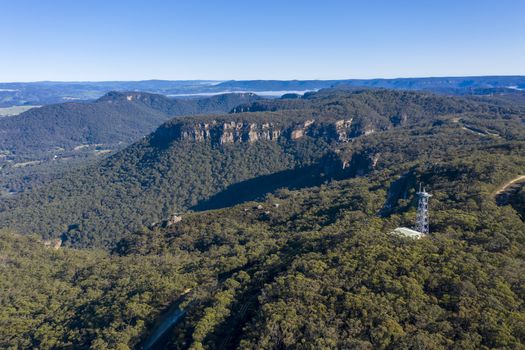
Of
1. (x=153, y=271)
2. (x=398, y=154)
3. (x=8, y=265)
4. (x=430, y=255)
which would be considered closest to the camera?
(x=430, y=255)

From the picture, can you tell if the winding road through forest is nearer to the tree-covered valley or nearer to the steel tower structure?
the tree-covered valley

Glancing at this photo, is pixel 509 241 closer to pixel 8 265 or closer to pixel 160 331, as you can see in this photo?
pixel 160 331

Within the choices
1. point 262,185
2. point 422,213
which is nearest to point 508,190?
point 422,213

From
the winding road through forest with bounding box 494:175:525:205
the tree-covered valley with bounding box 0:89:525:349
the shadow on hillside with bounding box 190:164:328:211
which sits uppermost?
the winding road through forest with bounding box 494:175:525:205

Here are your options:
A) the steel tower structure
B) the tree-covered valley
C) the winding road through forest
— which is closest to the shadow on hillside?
the tree-covered valley

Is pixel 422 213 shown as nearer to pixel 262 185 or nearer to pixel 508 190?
pixel 508 190

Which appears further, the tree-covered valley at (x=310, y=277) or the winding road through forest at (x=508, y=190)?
the winding road through forest at (x=508, y=190)

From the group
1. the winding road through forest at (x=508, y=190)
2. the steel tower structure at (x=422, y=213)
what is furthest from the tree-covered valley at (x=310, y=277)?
the steel tower structure at (x=422, y=213)

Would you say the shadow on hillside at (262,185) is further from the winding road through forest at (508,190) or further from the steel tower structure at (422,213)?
the steel tower structure at (422,213)

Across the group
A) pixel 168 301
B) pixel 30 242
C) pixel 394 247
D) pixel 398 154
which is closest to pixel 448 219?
pixel 394 247

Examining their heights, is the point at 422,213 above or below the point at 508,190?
above

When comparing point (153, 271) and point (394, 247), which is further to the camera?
point (153, 271)
